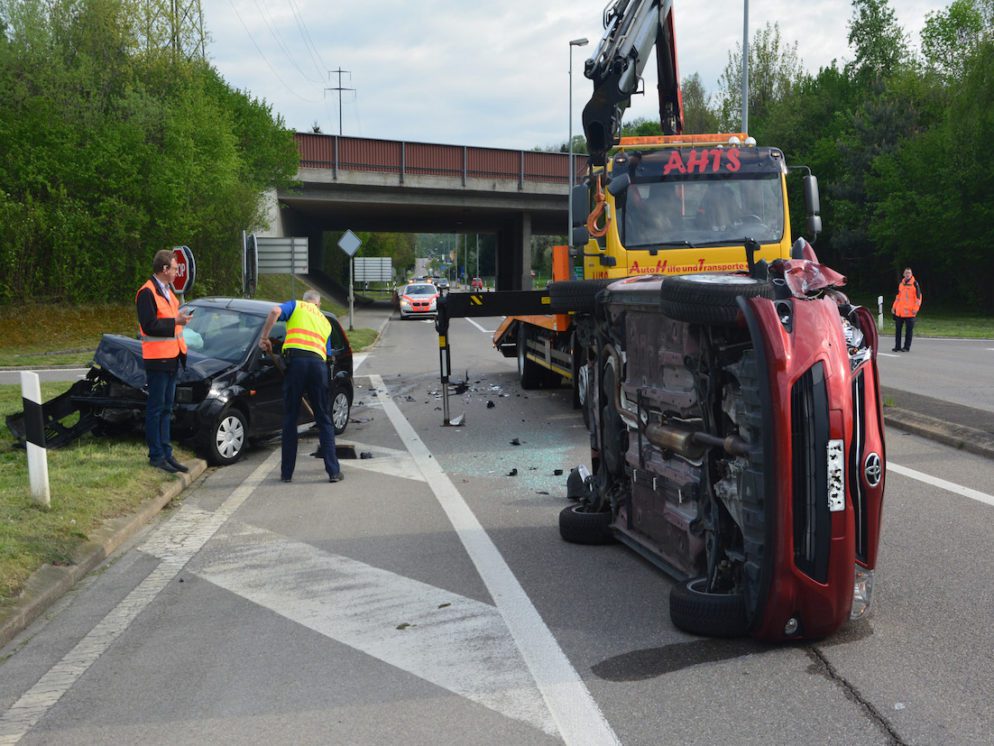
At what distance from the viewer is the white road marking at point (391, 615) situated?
4477mm

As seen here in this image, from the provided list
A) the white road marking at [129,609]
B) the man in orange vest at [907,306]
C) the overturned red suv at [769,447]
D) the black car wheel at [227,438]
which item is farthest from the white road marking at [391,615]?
the man in orange vest at [907,306]

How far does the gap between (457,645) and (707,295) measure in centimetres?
201

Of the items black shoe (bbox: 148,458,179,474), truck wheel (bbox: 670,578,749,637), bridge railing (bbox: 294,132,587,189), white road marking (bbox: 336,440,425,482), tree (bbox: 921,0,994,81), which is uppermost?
tree (bbox: 921,0,994,81)

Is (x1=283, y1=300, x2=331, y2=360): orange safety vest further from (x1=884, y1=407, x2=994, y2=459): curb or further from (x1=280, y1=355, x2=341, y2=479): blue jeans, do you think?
(x1=884, y1=407, x2=994, y2=459): curb

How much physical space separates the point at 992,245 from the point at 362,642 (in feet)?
134

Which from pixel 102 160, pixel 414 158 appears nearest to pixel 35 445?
pixel 102 160

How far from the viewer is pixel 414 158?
1822 inches

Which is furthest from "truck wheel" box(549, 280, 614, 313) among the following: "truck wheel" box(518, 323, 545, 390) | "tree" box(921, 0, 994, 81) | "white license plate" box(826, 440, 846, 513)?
"tree" box(921, 0, 994, 81)

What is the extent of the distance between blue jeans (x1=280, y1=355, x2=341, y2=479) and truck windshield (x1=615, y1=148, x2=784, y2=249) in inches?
157

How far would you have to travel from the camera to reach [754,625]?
4715 millimetres

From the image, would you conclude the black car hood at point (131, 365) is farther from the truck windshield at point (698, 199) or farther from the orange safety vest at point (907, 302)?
the orange safety vest at point (907, 302)

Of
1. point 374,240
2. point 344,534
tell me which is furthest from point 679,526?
point 374,240

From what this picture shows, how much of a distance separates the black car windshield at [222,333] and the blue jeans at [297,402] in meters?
1.38

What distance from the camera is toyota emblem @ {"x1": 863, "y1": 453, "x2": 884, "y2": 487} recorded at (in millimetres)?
4632
